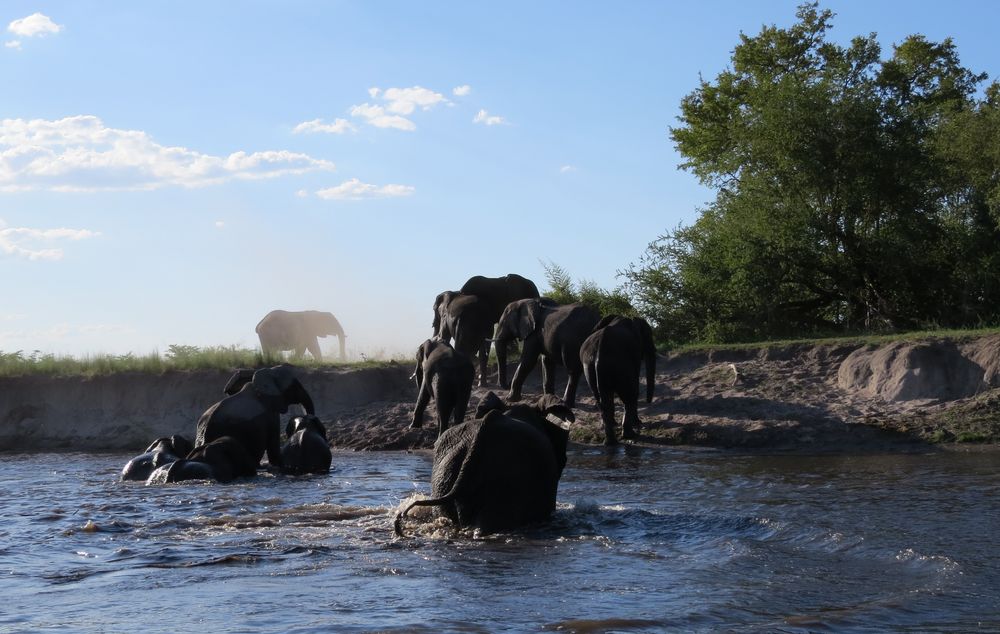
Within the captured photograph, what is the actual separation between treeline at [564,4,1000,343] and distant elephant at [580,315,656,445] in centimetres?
649

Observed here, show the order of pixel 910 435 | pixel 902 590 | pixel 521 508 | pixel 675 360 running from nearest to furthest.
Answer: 1. pixel 902 590
2. pixel 521 508
3. pixel 910 435
4. pixel 675 360

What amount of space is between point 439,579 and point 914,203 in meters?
20.1

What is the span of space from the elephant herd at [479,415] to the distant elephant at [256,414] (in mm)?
19

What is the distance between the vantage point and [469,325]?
2358 cm

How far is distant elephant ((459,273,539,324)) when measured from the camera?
80.6 ft

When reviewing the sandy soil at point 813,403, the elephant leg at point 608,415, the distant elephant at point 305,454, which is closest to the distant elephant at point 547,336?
the sandy soil at point 813,403

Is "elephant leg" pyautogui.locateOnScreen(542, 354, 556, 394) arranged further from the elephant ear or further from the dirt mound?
the elephant ear

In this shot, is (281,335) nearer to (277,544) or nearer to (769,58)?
(769,58)

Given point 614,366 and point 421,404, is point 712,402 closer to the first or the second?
point 614,366

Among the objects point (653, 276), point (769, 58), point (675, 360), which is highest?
point (769, 58)

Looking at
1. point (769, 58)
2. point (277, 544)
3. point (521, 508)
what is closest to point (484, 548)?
point (521, 508)

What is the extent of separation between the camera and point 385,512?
11.7m

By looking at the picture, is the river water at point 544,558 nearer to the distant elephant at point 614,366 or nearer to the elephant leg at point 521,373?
the distant elephant at point 614,366

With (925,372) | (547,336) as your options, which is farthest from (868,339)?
(547,336)
